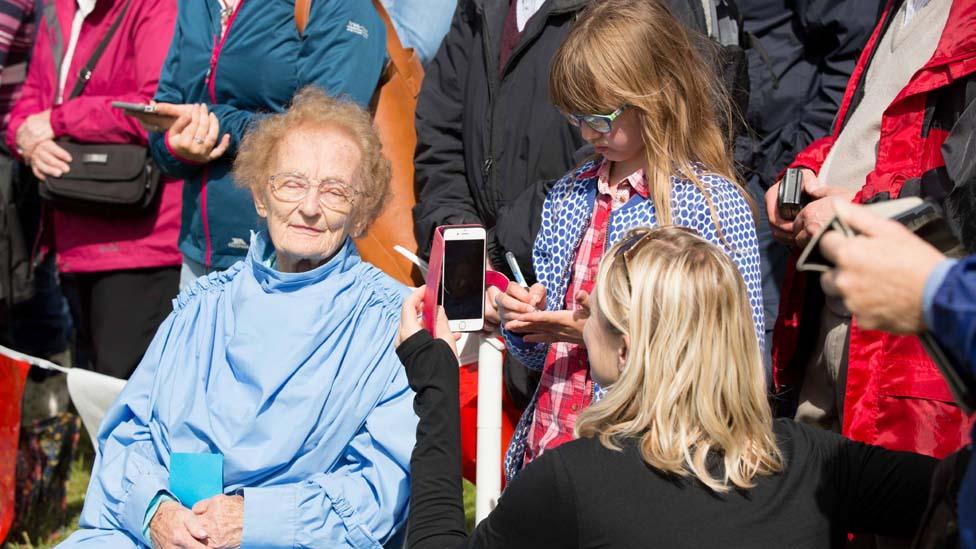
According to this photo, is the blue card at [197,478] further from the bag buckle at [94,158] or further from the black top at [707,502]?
the bag buckle at [94,158]

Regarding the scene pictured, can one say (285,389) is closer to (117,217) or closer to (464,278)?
(464,278)

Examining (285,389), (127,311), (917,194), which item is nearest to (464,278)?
(285,389)

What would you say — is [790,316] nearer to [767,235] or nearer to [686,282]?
[767,235]

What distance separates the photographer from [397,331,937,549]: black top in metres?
2.06

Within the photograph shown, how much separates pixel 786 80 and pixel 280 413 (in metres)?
2.26

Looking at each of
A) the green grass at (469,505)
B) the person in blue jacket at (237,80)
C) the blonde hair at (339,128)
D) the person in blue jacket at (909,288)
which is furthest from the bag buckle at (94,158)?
the person in blue jacket at (909,288)

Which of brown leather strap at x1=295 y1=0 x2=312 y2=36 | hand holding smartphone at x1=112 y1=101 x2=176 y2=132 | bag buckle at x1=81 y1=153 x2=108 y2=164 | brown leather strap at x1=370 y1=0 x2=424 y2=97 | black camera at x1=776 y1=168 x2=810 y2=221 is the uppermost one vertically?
brown leather strap at x1=295 y1=0 x2=312 y2=36

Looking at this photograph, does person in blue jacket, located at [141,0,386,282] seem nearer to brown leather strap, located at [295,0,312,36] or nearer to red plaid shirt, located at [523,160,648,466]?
brown leather strap, located at [295,0,312,36]

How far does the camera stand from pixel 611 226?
9.95 feet

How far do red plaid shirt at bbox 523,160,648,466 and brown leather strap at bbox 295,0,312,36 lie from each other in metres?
1.79

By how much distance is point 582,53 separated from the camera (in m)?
3.02

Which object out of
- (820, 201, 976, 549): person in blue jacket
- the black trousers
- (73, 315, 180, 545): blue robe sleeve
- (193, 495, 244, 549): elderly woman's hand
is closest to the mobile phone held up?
the black trousers

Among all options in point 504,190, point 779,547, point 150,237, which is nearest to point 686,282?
point 779,547

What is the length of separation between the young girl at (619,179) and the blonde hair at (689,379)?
0.71m
